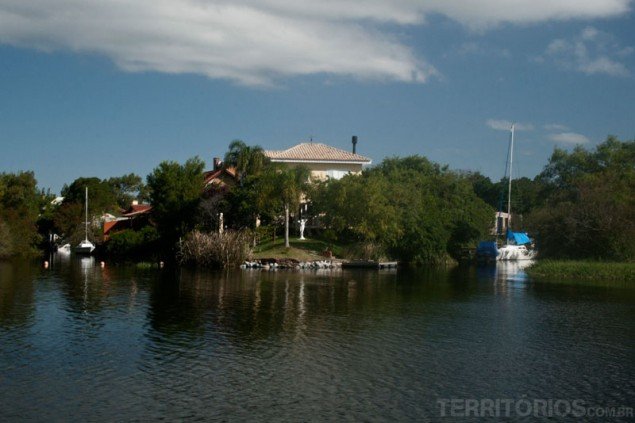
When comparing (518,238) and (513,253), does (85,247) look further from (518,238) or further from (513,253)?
(518,238)

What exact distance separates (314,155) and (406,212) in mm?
15547

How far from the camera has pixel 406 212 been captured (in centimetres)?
6412

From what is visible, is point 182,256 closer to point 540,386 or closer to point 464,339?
point 464,339

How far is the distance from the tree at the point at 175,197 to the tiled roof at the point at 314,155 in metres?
11.1

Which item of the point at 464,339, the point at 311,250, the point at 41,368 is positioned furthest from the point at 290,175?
the point at 41,368

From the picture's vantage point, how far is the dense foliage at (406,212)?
59.8 metres

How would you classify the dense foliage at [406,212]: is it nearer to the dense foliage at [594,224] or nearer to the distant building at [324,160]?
the distant building at [324,160]

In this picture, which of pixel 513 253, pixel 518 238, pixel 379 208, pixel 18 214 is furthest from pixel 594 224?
pixel 18 214

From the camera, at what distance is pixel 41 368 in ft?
59.1

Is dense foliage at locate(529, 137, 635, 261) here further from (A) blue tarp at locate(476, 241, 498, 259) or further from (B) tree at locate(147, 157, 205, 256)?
(B) tree at locate(147, 157, 205, 256)

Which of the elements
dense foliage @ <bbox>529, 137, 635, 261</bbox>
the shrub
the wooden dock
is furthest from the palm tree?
dense foliage @ <bbox>529, 137, 635, 261</bbox>

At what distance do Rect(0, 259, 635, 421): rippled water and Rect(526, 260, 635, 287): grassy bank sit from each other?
8.22m

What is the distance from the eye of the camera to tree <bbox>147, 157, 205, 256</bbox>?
61500mm

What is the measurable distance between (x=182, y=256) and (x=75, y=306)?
2781cm
